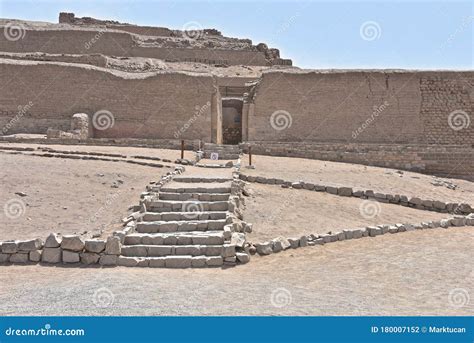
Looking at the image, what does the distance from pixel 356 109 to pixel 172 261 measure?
1717 cm

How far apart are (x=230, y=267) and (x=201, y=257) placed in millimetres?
547

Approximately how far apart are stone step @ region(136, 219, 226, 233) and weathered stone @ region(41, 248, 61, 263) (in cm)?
173

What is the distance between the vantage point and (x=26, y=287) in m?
7.30

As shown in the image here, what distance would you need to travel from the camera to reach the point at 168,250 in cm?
929

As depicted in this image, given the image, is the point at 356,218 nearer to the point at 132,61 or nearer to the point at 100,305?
the point at 100,305

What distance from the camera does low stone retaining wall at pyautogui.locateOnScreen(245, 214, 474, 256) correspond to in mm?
9672

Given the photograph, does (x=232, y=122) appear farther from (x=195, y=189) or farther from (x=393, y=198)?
(x=195, y=189)

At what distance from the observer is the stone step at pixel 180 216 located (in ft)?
35.3

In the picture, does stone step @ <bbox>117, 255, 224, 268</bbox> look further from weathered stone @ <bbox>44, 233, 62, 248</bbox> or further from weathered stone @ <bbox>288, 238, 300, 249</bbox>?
weathered stone @ <bbox>288, 238, 300, 249</bbox>

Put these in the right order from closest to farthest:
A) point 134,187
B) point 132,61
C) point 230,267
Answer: point 230,267
point 134,187
point 132,61

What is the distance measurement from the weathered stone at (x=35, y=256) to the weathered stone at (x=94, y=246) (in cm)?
83

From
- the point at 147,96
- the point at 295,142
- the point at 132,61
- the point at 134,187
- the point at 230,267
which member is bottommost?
the point at 230,267
